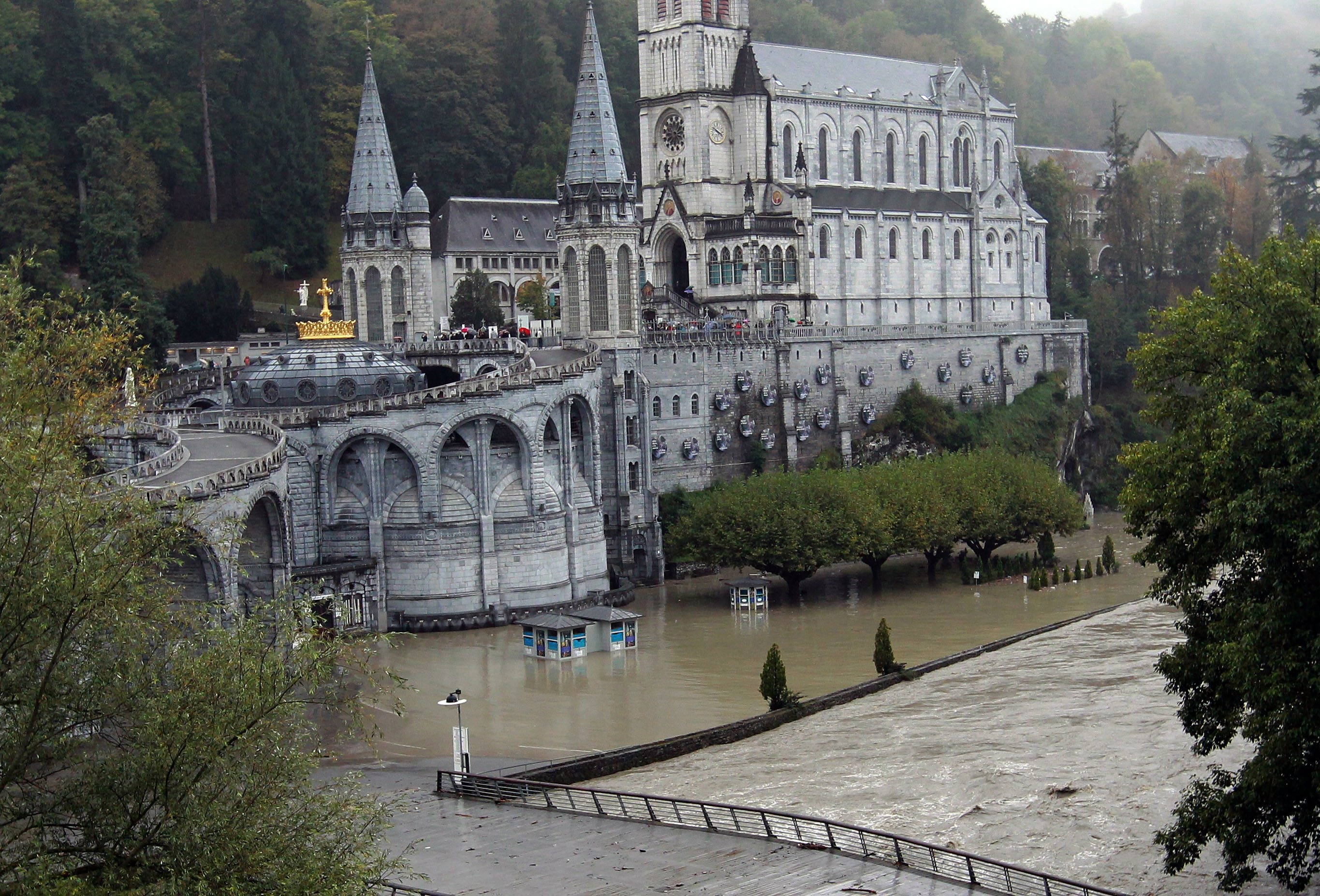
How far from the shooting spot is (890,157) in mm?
120500

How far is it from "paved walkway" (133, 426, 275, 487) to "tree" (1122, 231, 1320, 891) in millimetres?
31840

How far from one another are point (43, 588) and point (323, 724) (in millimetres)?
30526

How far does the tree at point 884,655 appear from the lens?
61.1 m

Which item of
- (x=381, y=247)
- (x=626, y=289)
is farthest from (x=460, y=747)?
(x=381, y=247)

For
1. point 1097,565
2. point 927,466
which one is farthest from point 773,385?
point 1097,565

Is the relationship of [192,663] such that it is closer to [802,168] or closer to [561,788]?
[561,788]

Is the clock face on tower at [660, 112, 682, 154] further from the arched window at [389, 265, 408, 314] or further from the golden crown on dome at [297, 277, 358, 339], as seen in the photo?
the golden crown on dome at [297, 277, 358, 339]

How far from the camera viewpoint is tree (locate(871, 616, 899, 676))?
61.1m

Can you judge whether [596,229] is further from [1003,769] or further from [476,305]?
[1003,769]

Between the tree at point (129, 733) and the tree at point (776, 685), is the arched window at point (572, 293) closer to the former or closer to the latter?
the tree at point (776, 685)

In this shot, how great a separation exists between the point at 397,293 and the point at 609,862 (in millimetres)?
60808

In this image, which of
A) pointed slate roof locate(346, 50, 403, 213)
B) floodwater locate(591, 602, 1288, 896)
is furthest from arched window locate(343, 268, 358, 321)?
floodwater locate(591, 602, 1288, 896)

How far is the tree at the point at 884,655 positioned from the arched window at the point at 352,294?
42.5 m

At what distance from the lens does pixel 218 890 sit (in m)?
25.2
